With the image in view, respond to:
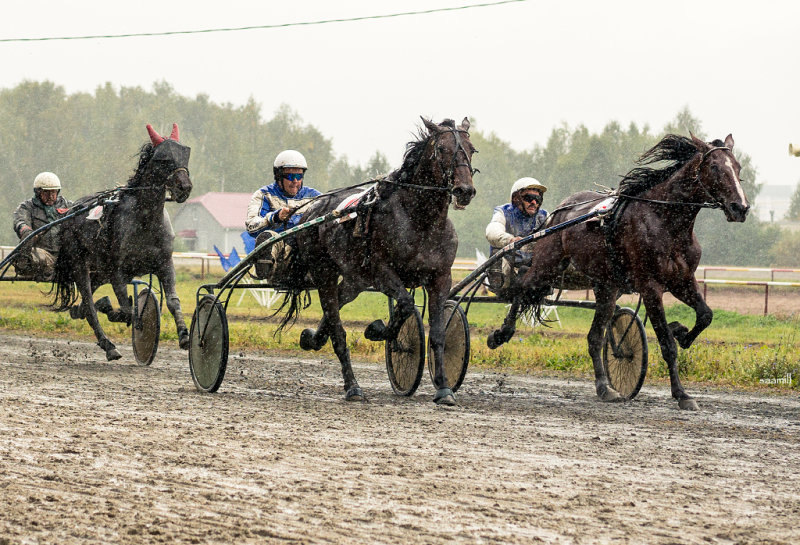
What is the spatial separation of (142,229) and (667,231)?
4.79 meters

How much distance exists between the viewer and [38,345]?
13.2 m

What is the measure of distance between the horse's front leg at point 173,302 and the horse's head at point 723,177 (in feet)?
14.2

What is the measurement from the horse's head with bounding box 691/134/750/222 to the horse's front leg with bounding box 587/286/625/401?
1.45 metres

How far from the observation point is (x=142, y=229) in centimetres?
1005

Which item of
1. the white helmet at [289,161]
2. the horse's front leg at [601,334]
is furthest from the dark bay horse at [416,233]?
the horse's front leg at [601,334]

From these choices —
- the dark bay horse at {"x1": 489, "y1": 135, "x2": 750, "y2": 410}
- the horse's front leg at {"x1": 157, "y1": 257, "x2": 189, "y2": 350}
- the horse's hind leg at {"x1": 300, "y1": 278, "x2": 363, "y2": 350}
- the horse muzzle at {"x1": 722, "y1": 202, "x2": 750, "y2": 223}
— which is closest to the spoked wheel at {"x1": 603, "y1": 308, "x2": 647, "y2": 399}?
the dark bay horse at {"x1": 489, "y1": 135, "x2": 750, "y2": 410}

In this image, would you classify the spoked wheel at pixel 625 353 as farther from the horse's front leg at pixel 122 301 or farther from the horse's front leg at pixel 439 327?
the horse's front leg at pixel 122 301

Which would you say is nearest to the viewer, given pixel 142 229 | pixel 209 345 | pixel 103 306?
pixel 209 345

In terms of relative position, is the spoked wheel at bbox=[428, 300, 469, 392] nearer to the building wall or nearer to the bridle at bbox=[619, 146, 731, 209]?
the bridle at bbox=[619, 146, 731, 209]

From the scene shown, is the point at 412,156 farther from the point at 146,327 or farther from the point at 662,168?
the point at 146,327

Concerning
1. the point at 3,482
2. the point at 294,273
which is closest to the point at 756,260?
the point at 294,273

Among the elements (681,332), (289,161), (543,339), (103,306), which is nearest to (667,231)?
(681,332)

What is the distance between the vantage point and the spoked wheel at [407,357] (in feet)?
25.6

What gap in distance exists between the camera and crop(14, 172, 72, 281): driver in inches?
454
